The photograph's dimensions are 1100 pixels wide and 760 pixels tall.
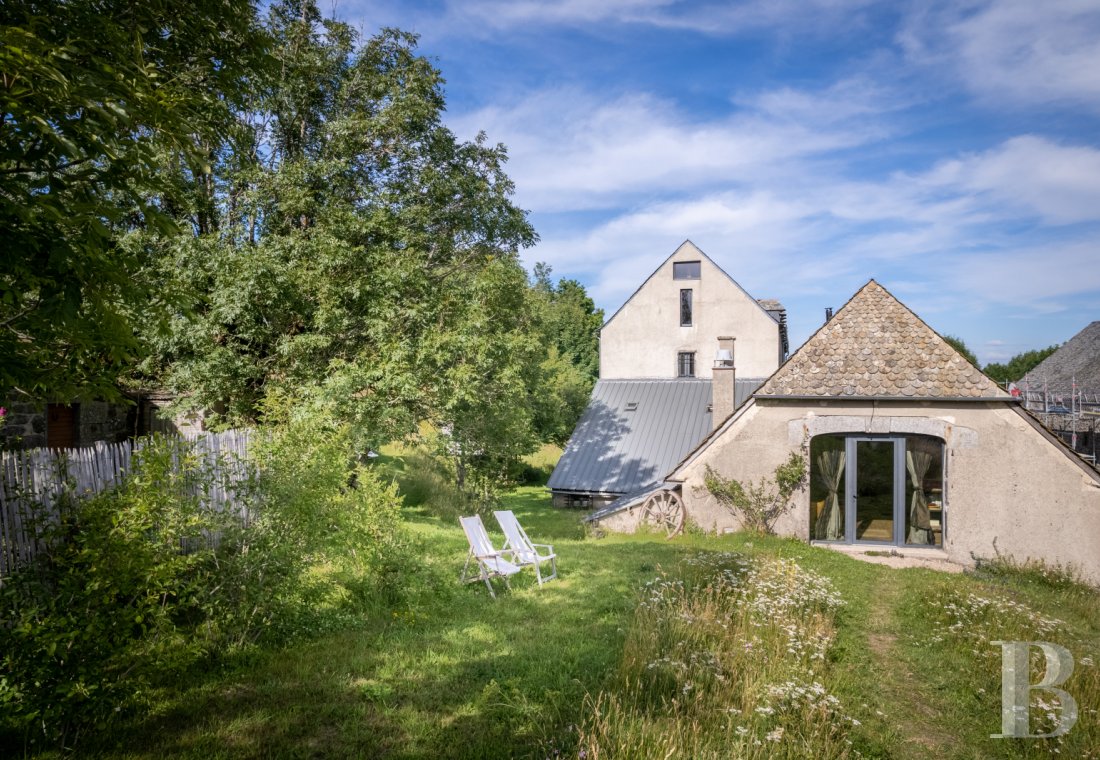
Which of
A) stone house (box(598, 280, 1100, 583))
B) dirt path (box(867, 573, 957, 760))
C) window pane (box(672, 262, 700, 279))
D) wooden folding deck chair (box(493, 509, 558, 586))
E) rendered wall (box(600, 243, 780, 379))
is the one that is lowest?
dirt path (box(867, 573, 957, 760))

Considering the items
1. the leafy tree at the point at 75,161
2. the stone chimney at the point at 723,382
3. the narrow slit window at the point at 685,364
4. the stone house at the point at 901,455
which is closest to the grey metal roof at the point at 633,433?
the stone chimney at the point at 723,382

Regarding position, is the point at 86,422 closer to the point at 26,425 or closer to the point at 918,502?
the point at 26,425

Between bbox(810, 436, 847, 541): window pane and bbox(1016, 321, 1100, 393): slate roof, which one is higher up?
bbox(1016, 321, 1100, 393): slate roof

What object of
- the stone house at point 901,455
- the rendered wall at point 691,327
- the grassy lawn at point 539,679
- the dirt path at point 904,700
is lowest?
the dirt path at point 904,700

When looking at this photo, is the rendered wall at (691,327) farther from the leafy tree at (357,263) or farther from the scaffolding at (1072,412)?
the scaffolding at (1072,412)

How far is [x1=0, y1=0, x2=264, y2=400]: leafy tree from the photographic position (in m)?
3.42

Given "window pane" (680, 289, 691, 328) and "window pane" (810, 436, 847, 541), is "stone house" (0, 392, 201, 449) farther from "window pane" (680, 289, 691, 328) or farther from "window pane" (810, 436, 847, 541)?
"window pane" (680, 289, 691, 328)

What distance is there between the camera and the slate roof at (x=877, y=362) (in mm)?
12273

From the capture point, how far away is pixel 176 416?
1377 cm

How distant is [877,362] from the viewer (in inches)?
508

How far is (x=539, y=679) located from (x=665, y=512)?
9.38 metres

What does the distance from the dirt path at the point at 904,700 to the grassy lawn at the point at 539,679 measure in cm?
2

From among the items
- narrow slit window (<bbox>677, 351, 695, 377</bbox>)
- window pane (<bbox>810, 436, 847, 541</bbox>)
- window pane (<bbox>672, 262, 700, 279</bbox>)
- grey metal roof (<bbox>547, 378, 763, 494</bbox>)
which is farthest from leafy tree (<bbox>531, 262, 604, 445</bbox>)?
window pane (<bbox>810, 436, 847, 541</bbox>)

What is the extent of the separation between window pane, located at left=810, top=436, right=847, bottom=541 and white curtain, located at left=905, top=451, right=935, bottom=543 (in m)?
1.22
